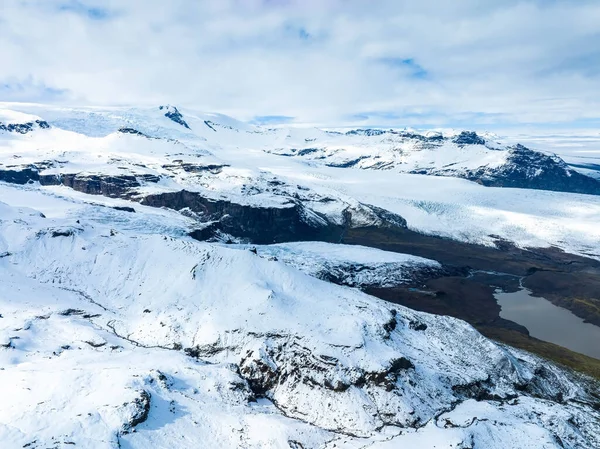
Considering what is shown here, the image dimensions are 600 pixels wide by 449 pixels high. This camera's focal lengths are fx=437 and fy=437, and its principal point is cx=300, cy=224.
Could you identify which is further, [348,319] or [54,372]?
[348,319]

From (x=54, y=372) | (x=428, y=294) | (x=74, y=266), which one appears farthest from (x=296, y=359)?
(x=428, y=294)

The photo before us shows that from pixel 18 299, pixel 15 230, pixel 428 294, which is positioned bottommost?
pixel 428 294

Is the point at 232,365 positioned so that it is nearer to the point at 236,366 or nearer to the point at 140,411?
the point at 236,366

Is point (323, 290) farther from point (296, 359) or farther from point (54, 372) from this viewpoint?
point (54, 372)

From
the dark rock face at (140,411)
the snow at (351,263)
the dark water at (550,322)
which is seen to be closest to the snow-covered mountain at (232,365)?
the dark rock face at (140,411)

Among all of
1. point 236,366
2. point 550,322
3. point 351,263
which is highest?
point 236,366

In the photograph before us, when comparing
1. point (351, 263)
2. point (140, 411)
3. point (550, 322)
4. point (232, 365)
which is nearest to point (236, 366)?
point (232, 365)

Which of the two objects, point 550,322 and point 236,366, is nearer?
point 236,366
